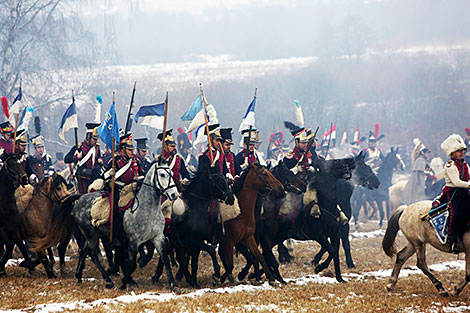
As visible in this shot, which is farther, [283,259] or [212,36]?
[212,36]

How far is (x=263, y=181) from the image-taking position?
11.7 meters

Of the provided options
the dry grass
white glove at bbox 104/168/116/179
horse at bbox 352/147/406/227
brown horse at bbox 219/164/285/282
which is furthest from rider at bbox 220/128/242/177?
horse at bbox 352/147/406/227

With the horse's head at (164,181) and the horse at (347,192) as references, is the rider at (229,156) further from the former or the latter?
the horse at (347,192)

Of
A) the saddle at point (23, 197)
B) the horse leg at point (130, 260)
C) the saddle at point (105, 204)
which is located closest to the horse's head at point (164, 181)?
the saddle at point (105, 204)

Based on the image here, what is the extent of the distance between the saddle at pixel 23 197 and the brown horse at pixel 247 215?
4769mm

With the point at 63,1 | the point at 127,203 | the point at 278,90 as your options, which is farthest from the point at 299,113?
the point at 278,90

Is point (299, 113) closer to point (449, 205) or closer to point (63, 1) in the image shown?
point (449, 205)

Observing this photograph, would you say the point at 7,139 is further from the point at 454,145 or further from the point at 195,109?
the point at 454,145

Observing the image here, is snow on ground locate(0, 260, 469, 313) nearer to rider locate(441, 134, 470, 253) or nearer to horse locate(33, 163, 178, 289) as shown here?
horse locate(33, 163, 178, 289)

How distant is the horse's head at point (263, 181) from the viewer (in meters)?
11.6

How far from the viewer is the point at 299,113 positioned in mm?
16141

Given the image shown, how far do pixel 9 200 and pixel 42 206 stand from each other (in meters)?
0.89

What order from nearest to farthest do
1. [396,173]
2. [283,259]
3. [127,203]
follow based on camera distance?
[127,203], [283,259], [396,173]

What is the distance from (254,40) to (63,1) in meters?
87.0
